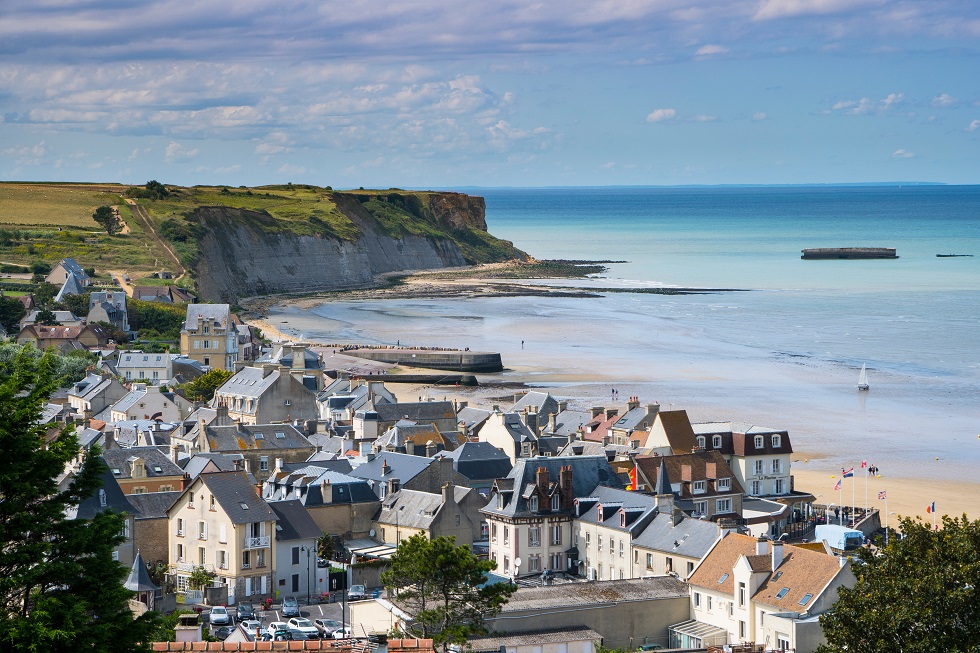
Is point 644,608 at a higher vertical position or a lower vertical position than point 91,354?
A: lower

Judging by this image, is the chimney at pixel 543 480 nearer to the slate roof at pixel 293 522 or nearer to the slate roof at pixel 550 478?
the slate roof at pixel 550 478

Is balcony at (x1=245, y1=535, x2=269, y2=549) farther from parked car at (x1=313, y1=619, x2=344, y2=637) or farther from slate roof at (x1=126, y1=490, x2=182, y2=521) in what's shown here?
parked car at (x1=313, y1=619, x2=344, y2=637)

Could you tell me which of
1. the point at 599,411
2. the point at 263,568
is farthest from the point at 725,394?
the point at 263,568

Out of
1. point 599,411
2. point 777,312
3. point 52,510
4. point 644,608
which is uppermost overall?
point 777,312

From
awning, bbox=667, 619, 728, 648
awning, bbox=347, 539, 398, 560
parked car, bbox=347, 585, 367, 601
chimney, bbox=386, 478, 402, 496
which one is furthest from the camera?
chimney, bbox=386, 478, 402, 496

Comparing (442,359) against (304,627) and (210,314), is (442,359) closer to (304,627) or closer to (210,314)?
(210,314)

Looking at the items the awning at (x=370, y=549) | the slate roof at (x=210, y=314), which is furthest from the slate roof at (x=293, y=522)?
the slate roof at (x=210, y=314)

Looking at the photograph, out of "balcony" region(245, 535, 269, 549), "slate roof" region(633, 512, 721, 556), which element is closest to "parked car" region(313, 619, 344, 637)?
"balcony" region(245, 535, 269, 549)

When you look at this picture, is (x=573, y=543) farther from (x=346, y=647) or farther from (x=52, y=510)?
(x=52, y=510)
